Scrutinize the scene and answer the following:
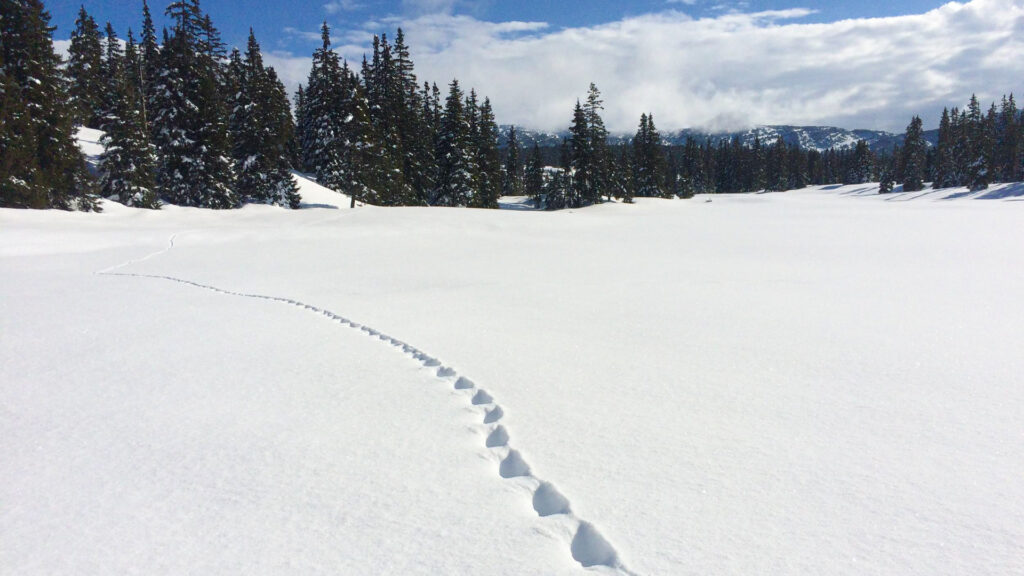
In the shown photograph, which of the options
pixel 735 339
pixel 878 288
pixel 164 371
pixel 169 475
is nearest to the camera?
pixel 169 475

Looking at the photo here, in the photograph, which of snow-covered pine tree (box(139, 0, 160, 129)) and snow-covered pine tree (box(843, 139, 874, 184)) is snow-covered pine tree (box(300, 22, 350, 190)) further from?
snow-covered pine tree (box(843, 139, 874, 184))

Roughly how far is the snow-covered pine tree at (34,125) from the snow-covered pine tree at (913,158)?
88.2 m

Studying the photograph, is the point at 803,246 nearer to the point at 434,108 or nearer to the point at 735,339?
the point at 735,339

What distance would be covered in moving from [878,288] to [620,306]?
485 centimetres

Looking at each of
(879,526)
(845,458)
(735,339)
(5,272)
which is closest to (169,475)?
(879,526)

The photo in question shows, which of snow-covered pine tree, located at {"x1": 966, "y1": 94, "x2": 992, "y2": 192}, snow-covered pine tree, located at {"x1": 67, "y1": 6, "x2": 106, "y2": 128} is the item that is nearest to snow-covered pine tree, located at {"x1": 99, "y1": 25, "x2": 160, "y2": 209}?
snow-covered pine tree, located at {"x1": 67, "y1": 6, "x2": 106, "y2": 128}

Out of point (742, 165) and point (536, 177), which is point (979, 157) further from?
point (536, 177)

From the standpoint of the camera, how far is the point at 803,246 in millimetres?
16594

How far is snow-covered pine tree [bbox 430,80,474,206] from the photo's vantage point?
4456cm

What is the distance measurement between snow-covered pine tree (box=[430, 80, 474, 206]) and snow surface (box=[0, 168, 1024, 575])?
36.7 m

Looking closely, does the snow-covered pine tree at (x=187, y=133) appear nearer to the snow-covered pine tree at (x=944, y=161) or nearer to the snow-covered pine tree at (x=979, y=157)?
the snow-covered pine tree at (x=979, y=157)

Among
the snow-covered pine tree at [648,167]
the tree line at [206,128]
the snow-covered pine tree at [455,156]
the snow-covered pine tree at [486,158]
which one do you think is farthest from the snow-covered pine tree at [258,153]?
the snow-covered pine tree at [648,167]

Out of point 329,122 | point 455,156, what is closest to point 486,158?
point 455,156

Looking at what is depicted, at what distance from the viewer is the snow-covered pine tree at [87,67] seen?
43.8m
